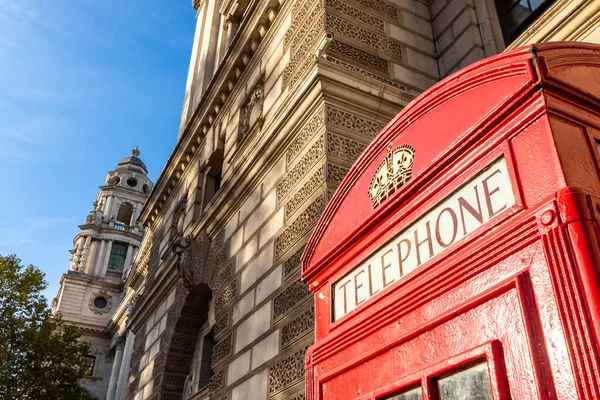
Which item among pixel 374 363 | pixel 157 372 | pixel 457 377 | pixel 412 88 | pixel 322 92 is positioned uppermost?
pixel 412 88

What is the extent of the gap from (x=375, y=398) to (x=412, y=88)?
6.04 m

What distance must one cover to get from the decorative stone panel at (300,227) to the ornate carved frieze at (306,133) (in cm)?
Answer: 101

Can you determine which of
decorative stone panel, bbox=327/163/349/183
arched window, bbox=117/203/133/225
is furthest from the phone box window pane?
arched window, bbox=117/203/133/225

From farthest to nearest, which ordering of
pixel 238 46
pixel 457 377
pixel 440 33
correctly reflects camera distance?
1. pixel 238 46
2. pixel 440 33
3. pixel 457 377

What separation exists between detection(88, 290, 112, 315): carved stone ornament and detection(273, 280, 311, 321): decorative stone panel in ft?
152

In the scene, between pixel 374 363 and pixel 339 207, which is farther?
pixel 339 207

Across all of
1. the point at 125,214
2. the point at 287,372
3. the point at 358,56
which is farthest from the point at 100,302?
the point at 287,372

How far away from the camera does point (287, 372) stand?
551cm

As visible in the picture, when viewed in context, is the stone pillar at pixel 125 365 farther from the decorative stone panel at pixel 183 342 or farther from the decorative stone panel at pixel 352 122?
the decorative stone panel at pixel 352 122

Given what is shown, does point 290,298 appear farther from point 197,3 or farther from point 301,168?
point 197,3

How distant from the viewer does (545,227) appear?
1446mm

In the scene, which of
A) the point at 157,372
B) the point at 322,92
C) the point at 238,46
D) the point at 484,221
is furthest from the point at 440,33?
the point at 157,372

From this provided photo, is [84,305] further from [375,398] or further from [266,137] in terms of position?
[375,398]

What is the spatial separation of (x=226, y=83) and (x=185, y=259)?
3.61m
